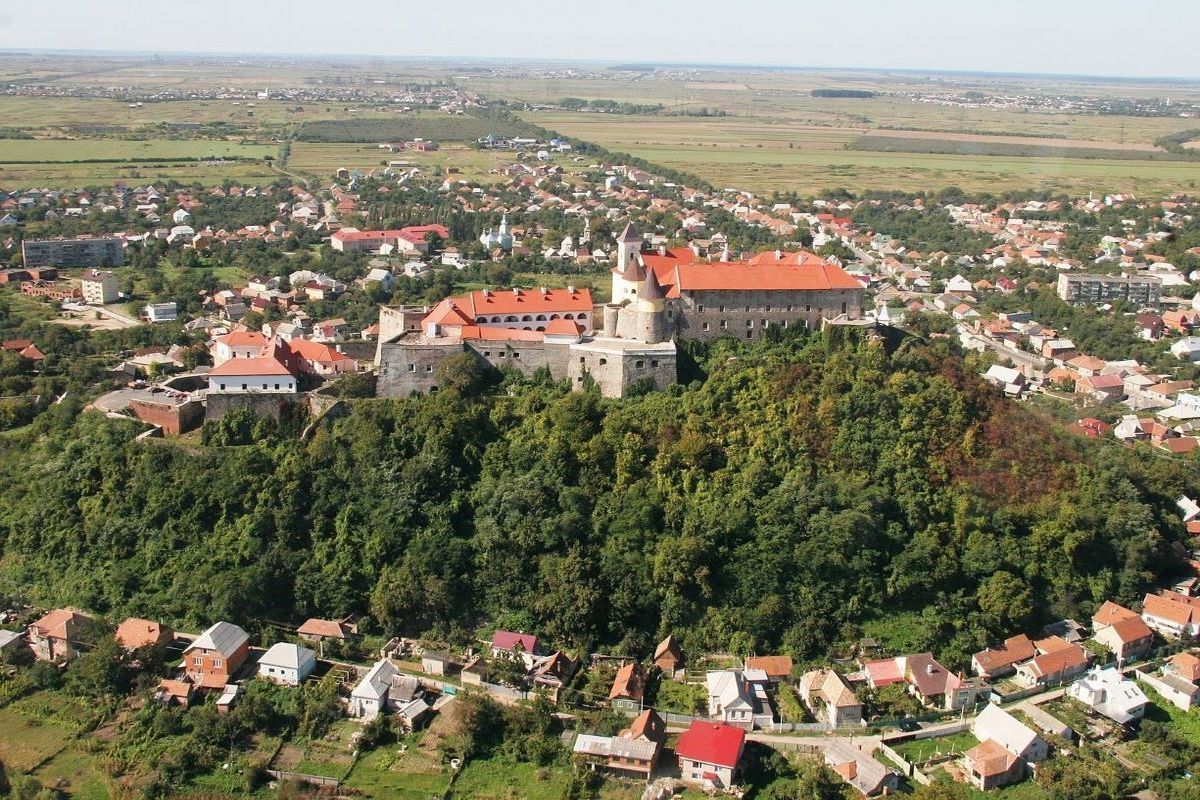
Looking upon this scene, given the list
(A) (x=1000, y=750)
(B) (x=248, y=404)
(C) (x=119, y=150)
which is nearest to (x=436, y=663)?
(B) (x=248, y=404)

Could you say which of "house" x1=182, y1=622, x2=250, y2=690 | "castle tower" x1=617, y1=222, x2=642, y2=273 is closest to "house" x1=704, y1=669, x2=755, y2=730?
"house" x1=182, y1=622, x2=250, y2=690

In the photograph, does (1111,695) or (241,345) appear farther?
(241,345)

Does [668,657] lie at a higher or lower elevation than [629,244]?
lower

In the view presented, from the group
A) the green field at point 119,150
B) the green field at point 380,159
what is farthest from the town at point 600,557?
the green field at point 119,150

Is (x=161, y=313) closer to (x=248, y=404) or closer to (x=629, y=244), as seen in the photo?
(x=248, y=404)

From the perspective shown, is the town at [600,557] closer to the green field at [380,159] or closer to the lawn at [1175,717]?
the lawn at [1175,717]

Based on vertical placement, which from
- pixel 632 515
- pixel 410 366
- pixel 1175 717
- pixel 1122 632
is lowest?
pixel 1175 717

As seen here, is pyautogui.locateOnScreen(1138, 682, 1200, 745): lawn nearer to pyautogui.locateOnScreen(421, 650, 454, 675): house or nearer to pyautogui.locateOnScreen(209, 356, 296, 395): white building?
pyautogui.locateOnScreen(421, 650, 454, 675): house

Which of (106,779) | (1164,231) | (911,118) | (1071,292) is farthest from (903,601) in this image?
(911,118)
